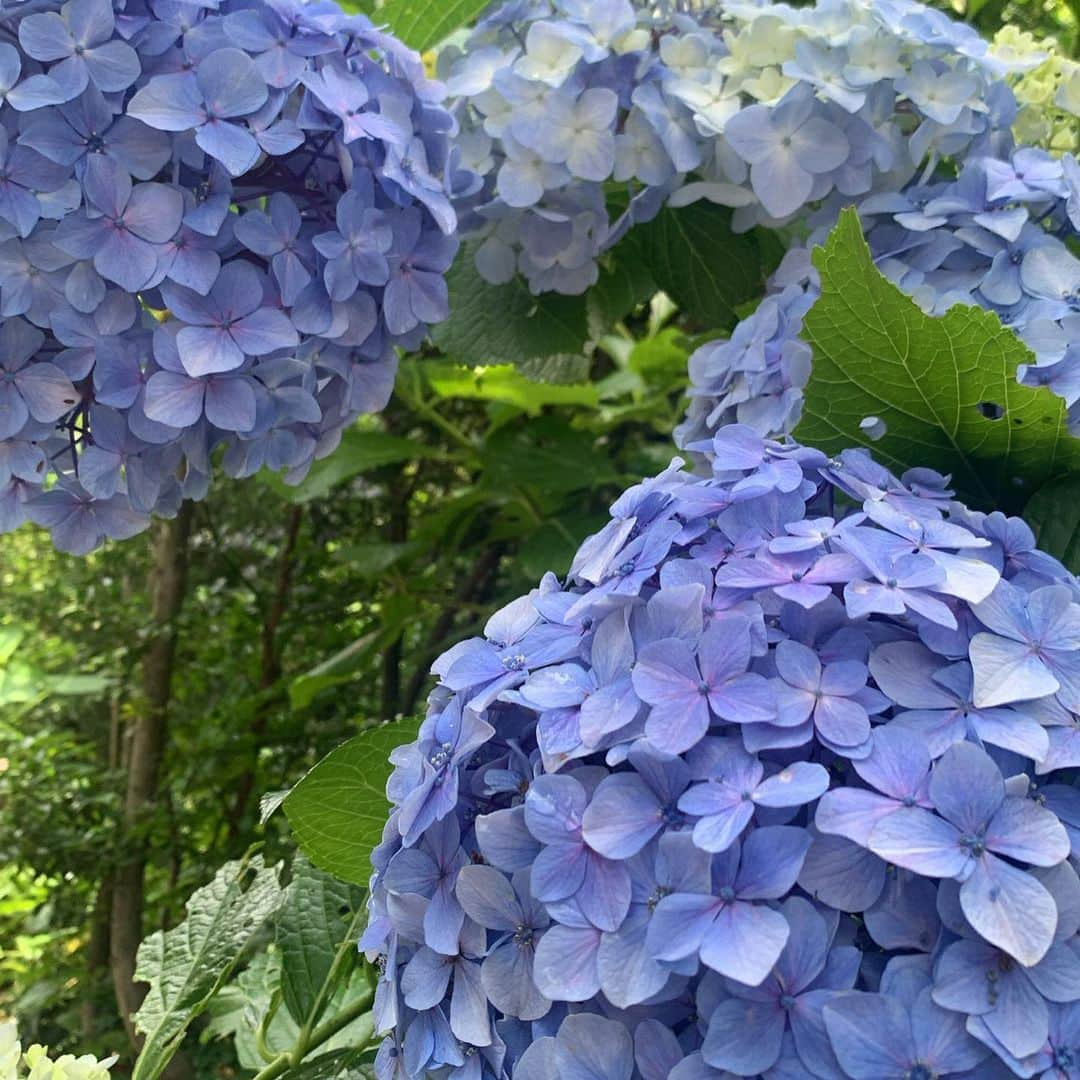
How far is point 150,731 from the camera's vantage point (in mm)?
1169

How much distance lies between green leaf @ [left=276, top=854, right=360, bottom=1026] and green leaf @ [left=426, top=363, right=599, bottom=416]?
0.49 metres

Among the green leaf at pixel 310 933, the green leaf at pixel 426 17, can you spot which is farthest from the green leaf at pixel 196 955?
the green leaf at pixel 426 17

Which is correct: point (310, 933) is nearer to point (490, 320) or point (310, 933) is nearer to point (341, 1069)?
point (341, 1069)

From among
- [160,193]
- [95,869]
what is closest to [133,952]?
[95,869]

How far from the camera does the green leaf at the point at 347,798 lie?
0.48 metres

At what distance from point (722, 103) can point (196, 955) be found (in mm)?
508

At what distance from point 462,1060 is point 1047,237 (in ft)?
1.40

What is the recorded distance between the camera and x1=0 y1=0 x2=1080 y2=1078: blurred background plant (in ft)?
3.36

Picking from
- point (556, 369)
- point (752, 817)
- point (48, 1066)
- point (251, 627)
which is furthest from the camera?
point (251, 627)

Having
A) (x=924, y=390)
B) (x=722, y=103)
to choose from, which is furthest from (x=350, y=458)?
(x=924, y=390)

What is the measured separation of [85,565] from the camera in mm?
1276

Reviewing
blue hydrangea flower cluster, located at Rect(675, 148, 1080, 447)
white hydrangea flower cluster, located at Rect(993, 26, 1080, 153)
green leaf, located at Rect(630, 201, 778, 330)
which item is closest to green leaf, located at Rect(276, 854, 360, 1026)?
blue hydrangea flower cluster, located at Rect(675, 148, 1080, 447)

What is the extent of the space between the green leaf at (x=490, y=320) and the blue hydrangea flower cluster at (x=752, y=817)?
34 centimetres

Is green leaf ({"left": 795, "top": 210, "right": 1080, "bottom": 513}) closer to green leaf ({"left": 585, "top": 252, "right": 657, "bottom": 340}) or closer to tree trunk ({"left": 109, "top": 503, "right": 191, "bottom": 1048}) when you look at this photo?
green leaf ({"left": 585, "top": 252, "right": 657, "bottom": 340})
